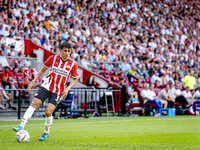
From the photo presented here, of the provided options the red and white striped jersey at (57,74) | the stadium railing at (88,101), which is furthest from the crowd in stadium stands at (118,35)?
the red and white striped jersey at (57,74)

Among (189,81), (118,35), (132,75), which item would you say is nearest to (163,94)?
(132,75)

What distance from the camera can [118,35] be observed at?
23.5 m

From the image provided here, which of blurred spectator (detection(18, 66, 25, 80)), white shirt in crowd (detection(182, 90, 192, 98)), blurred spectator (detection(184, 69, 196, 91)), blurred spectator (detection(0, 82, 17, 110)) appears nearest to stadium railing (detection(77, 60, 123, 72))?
blurred spectator (detection(18, 66, 25, 80))

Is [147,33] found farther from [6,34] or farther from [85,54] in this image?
[6,34]

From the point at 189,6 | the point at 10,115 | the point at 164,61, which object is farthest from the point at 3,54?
the point at 189,6

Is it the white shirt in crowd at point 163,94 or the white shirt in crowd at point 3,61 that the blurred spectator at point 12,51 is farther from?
the white shirt in crowd at point 163,94

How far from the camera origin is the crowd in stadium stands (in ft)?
62.5

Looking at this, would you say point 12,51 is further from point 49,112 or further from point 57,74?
point 49,112

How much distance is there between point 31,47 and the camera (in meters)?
18.2

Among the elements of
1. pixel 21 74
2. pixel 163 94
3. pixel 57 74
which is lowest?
pixel 163 94

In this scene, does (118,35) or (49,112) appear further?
(118,35)

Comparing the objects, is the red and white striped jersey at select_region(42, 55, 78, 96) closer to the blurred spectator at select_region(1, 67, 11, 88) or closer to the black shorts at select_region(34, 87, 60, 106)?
the black shorts at select_region(34, 87, 60, 106)

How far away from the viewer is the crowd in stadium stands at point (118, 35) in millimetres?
19047

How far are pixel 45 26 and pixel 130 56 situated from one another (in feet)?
19.3
